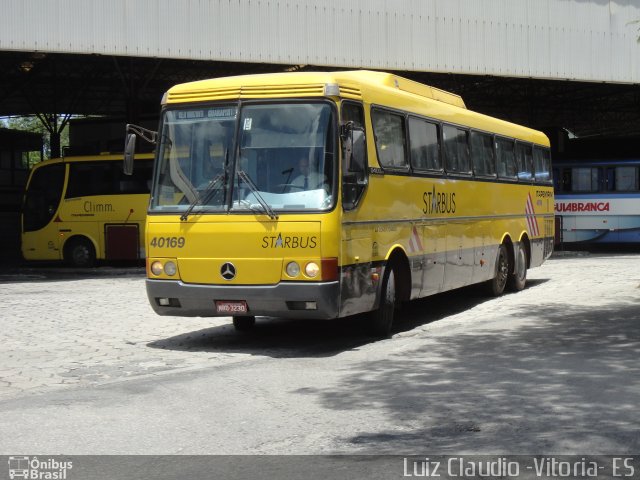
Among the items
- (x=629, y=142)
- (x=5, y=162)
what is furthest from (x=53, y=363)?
(x=5, y=162)

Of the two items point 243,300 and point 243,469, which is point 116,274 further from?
point 243,469

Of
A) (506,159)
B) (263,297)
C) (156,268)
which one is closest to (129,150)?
(156,268)

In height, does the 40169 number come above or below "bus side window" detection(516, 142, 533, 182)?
below

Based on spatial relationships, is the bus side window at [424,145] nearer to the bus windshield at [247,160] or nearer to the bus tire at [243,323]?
the bus windshield at [247,160]

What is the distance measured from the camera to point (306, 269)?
34.3 ft

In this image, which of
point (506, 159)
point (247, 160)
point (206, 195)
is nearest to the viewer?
point (247, 160)

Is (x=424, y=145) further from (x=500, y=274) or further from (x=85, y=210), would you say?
(x=85, y=210)

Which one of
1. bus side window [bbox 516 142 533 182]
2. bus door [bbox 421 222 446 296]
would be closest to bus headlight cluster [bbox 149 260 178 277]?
bus door [bbox 421 222 446 296]

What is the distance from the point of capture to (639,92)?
4312 cm

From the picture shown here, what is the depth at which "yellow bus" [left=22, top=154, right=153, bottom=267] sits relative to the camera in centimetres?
2723

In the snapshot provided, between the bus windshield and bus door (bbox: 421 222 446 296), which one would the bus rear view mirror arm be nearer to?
the bus windshield

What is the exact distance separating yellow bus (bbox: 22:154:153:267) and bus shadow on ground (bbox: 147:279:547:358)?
13.3 metres

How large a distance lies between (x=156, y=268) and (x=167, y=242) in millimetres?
323

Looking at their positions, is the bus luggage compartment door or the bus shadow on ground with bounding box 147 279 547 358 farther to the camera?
the bus luggage compartment door
